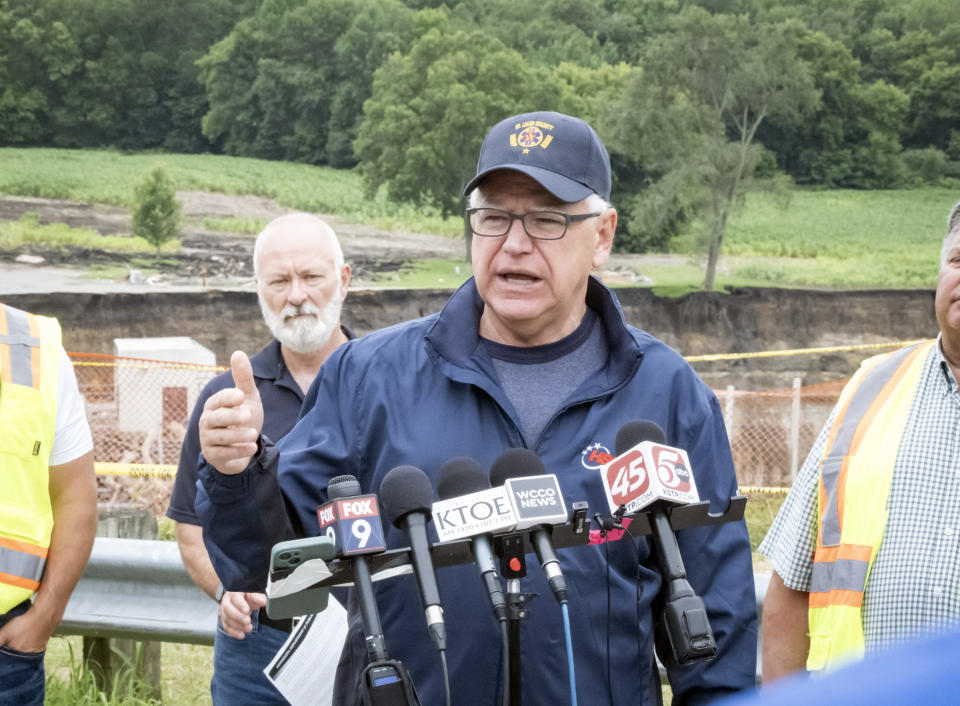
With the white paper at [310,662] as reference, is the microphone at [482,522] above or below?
above

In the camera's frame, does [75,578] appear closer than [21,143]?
Yes

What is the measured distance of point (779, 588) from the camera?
2375 mm

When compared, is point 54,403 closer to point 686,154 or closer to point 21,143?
point 21,143

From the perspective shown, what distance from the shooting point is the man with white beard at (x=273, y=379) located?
2.63 metres

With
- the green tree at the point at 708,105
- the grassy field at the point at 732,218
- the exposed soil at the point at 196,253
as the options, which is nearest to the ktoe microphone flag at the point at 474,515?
the exposed soil at the point at 196,253

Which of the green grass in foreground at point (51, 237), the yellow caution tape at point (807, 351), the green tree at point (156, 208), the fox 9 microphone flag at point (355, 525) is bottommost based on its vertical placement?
the yellow caution tape at point (807, 351)

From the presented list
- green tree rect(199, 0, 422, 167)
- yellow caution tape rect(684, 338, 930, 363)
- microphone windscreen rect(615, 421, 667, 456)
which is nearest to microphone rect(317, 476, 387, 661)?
microphone windscreen rect(615, 421, 667, 456)

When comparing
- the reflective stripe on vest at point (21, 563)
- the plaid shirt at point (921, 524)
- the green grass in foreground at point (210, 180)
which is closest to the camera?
the plaid shirt at point (921, 524)

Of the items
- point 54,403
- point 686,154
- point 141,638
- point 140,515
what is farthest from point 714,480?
point 686,154

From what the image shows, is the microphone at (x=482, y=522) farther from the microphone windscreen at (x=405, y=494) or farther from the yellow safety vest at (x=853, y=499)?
the yellow safety vest at (x=853, y=499)

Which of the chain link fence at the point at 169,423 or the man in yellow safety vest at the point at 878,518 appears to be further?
the chain link fence at the point at 169,423

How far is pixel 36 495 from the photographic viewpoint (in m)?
2.52

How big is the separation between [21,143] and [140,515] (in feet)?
34.3

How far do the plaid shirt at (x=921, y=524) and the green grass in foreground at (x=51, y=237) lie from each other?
12.8 metres
